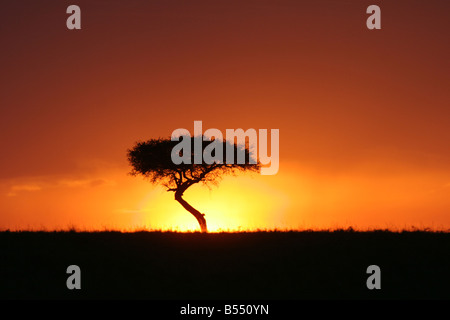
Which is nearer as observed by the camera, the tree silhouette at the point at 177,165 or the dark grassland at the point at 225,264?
the dark grassland at the point at 225,264

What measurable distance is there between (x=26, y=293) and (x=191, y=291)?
6.63 m

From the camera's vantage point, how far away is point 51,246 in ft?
104

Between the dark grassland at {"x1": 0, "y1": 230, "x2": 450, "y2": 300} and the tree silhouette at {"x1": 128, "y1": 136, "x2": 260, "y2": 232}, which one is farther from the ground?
the tree silhouette at {"x1": 128, "y1": 136, "x2": 260, "y2": 232}

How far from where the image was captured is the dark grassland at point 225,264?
25.8 meters

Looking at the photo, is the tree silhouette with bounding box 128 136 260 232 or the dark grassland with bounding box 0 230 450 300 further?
the tree silhouette with bounding box 128 136 260 232

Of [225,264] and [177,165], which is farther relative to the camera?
[177,165]

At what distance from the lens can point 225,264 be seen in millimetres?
28766

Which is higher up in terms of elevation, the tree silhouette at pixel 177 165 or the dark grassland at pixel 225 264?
the tree silhouette at pixel 177 165

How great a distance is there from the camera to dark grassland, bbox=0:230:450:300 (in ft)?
84.6
